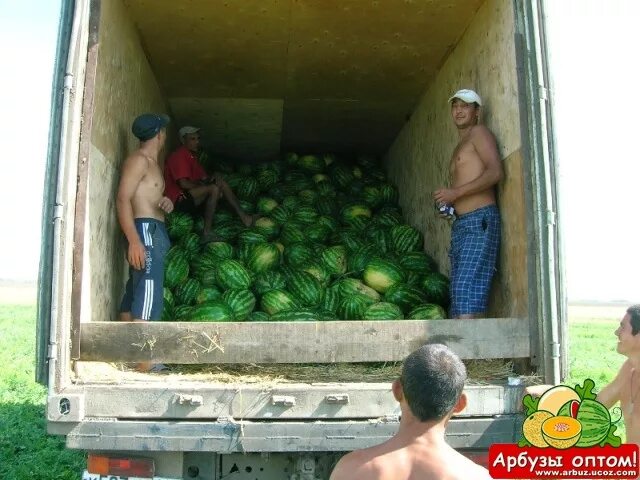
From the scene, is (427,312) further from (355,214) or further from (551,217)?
(355,214)

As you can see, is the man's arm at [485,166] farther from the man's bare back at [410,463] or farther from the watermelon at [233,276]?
the man's bare back at [410,463]

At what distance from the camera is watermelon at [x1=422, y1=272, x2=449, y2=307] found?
538cm

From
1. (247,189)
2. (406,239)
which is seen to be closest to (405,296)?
(406,239)

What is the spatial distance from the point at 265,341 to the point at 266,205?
12.9ft

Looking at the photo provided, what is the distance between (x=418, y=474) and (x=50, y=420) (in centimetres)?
177

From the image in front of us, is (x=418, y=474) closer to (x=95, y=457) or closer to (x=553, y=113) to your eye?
(x=95, y=457)

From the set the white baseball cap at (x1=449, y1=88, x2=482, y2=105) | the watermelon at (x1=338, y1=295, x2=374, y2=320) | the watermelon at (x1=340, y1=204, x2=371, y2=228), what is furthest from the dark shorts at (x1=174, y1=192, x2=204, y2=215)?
the white baseball cap at (x1=449, y1=88, x2=482, y2=105)

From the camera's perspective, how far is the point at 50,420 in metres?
3.18

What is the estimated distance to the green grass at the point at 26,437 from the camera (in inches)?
203

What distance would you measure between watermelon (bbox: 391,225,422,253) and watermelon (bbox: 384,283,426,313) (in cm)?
101

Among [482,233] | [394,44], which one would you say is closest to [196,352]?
[482,233]

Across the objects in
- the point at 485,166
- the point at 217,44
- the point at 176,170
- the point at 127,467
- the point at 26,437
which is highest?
the point at 217,44

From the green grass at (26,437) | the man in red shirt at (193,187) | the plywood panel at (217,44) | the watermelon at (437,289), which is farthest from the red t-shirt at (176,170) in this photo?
the watermelon at (437,289)

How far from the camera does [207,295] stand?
5.43m
